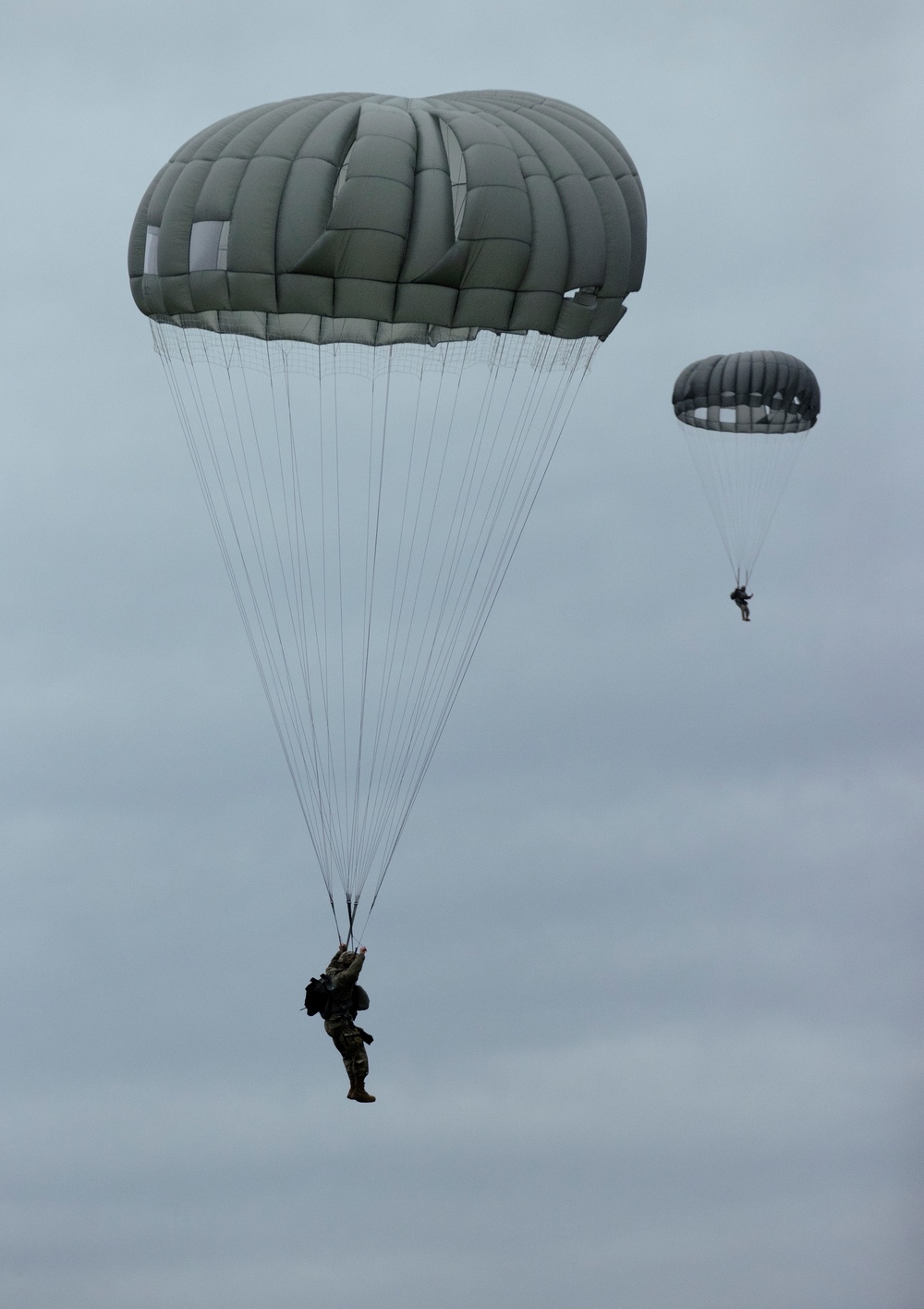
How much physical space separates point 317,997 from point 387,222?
8.78 metres

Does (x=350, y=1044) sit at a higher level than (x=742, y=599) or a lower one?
lower

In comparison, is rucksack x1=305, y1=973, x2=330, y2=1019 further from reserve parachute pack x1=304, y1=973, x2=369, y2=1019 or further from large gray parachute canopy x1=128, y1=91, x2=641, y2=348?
large gray parachute canopy x1=128, y1=91, x2=641, y2=348

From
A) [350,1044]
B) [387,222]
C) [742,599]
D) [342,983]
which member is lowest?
[350,1044]

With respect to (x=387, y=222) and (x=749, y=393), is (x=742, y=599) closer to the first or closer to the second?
(x=749, y=393)

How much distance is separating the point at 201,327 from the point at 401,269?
9.52ft

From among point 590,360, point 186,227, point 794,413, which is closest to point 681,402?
point 794,413

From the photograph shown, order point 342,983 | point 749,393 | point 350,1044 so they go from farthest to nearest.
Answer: point 749,393
point 350,1044
point 342,983

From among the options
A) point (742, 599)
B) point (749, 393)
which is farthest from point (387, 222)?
point (742, 599)

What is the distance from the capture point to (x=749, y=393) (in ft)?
151

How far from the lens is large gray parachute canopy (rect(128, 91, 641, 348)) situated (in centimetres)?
2573

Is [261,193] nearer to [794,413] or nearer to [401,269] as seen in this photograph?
[401,269]

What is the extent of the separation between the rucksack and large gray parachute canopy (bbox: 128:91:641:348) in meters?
7.65

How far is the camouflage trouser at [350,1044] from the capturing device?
83.3 feet

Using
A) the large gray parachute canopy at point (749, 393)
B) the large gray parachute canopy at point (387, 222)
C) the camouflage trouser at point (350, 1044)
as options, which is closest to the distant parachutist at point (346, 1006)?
the camouflage trouser at point (350, 1044)
